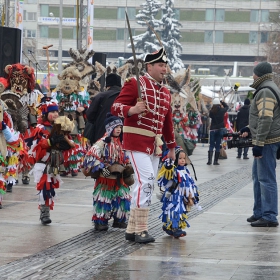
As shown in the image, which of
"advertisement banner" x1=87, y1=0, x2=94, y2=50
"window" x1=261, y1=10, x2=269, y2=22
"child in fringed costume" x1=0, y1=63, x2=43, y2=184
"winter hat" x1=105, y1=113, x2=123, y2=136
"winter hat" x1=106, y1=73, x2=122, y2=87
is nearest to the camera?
"winter hat" x1=105, y1=113, x2=123, y2=136

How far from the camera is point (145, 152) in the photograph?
9641 millimetres

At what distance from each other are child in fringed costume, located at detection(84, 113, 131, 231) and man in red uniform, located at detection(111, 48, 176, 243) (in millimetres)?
837

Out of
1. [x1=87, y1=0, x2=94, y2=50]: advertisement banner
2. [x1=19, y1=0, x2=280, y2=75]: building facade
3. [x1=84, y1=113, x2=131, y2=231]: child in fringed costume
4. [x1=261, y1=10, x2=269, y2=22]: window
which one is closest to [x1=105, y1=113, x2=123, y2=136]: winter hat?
[x1=84, y1=113, x2=131, y2=231]: child in fringed costume

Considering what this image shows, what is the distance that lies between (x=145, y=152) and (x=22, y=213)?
2921 millimetres

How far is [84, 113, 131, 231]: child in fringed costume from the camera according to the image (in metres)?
10.5

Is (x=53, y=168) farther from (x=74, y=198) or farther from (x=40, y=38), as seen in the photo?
(x=40, y=38)

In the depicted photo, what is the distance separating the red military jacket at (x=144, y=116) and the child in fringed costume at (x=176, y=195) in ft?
1.53

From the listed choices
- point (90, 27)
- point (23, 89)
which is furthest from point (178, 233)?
point (90, 27)

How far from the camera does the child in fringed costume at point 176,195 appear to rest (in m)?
10.0

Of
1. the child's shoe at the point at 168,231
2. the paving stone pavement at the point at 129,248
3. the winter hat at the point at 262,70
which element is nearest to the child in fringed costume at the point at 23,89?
the paving stone pavement at the point at 129,248

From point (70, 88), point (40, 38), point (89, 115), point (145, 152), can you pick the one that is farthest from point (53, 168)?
point (40, 38)

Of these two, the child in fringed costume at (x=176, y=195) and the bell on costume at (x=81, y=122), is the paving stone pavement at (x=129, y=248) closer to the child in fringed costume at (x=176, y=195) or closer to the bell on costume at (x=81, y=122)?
the child in fringed costume at (x=176, y=195)

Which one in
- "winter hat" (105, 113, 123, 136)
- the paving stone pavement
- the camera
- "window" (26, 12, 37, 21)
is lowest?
the paving stone pavement

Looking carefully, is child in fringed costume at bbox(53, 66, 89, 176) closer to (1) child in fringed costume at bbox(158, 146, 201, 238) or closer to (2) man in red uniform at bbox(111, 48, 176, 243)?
(1) child in fringed costume at bbox(158, 146, 201, 238)
